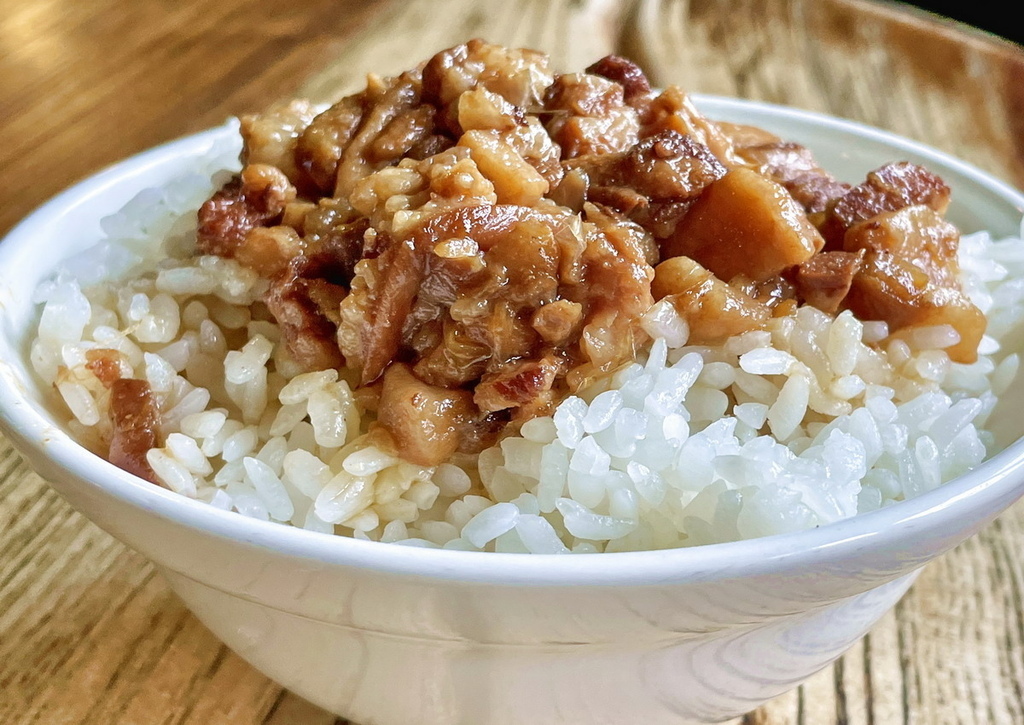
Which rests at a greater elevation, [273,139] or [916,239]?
[273,139]

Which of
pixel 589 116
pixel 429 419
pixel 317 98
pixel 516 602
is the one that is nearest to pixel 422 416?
pixel 429 419

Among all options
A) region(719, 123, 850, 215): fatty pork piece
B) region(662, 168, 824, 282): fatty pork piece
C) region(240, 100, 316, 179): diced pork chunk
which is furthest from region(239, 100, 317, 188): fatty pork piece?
region(719, 123, 850, 215): fatty pork piece

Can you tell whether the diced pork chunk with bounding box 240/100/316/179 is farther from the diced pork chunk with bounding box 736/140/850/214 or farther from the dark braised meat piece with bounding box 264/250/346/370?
the diced pork chunk with bounding box 736/140/850/214

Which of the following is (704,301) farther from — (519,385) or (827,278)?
(519,385)

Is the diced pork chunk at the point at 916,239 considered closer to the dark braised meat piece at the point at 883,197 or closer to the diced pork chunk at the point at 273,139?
the dark braised meat piece at the point at 883,197

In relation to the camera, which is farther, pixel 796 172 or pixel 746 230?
pixel 796 172

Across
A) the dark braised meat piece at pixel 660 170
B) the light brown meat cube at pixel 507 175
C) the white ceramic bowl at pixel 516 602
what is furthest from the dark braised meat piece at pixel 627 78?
the white ceramic bowl at pixel 516 602

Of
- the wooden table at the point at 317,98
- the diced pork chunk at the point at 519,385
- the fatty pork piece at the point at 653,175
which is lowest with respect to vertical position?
the wooden table at the point at 317,98
